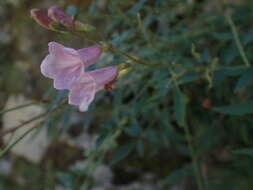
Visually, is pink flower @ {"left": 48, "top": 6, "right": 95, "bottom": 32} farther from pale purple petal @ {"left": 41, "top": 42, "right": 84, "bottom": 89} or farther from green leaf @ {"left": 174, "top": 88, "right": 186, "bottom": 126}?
green leaf @ {"left": 174, "top": 88, "right": 186, "bottom": 126}

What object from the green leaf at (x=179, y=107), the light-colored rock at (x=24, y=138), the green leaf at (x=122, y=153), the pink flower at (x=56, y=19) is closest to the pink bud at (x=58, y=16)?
the pink flower at (x=56, y=19)

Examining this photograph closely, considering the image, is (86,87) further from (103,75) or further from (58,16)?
(58,16)

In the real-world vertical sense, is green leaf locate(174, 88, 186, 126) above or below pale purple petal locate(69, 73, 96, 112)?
below

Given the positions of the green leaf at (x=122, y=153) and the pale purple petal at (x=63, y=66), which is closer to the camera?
the pale purple petal at (x=63, y=66)

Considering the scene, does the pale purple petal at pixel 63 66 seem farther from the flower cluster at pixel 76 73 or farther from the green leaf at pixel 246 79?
the green leaf at pixel 246 79

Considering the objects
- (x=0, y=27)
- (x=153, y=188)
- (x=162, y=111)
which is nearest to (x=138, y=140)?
(x=162, y=111)

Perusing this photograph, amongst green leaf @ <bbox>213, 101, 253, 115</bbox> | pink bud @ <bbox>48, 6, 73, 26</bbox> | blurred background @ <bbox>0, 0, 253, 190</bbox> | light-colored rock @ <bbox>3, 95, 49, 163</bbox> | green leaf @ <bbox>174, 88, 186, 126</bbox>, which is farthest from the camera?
light-colored rock @ <bbox>3, 95, 49, 163</bbox>

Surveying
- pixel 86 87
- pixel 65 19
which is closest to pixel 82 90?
pixel 86 87

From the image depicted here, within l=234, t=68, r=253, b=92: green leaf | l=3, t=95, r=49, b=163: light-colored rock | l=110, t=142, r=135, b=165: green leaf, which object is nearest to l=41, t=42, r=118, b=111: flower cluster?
l=234, t=68, r=253, b=92: green leaf
